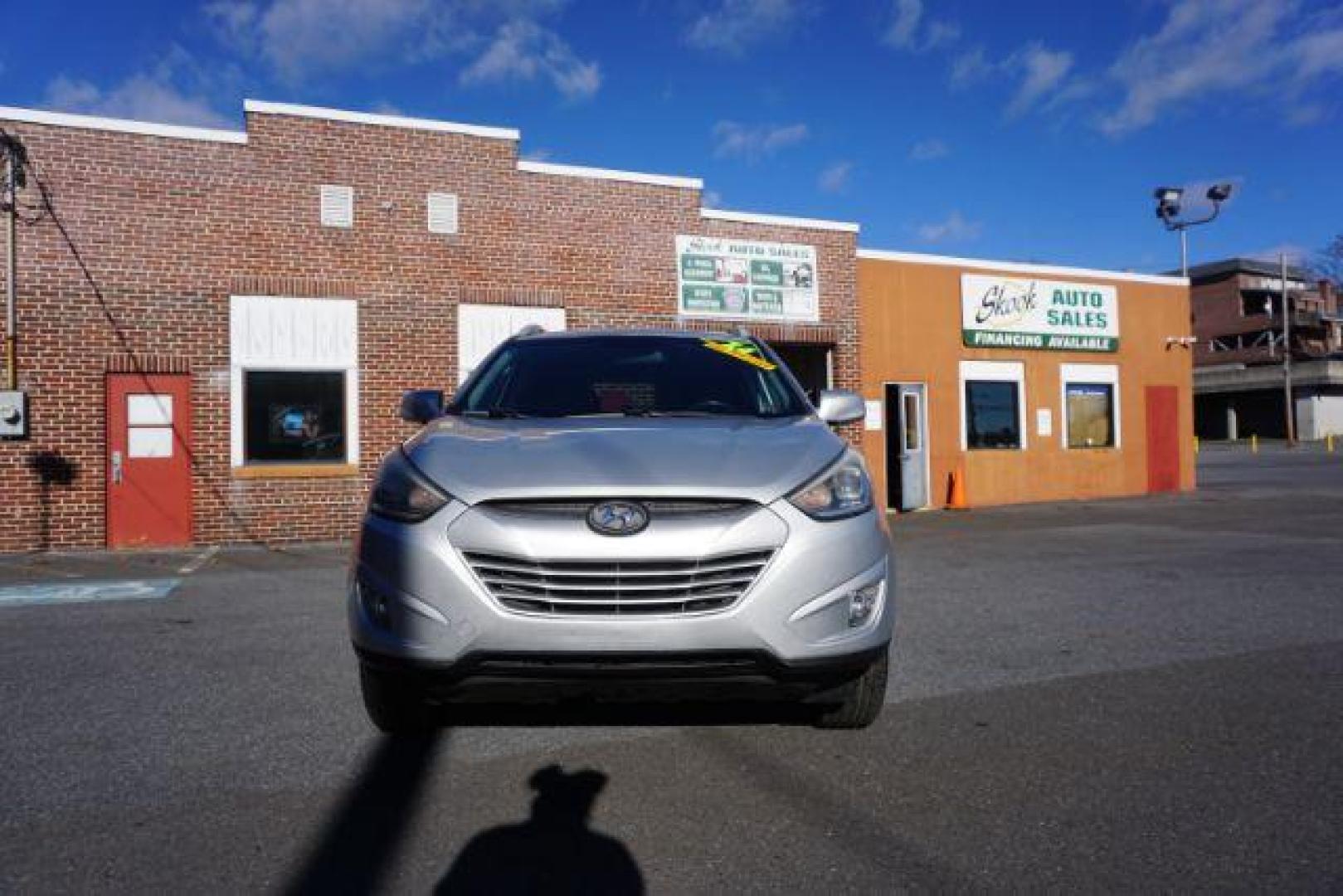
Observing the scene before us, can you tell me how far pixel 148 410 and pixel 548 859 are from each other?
10837mm

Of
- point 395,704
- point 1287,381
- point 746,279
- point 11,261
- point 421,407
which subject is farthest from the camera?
point 1287,381

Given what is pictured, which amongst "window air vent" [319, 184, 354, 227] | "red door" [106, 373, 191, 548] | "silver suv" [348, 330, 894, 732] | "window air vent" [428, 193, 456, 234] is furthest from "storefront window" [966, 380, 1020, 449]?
"silver suv" [348, 330, 894, 732]

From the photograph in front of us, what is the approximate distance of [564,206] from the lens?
1384cm

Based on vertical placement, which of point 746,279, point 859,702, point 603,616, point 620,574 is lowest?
point 859,702

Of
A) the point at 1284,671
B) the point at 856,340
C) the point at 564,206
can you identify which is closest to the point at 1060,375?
the point at 856,340

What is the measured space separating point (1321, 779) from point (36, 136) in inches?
524

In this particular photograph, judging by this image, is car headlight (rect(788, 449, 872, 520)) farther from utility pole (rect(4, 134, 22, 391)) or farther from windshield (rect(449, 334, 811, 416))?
utility pole (rect(4, 134, 22, 391))

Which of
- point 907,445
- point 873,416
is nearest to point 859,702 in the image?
point 873,416

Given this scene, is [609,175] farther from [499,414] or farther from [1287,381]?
[1287,381]

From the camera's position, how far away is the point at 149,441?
11.8 metres

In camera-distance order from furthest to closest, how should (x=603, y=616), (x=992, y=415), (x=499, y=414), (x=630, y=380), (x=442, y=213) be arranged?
(x=992, y=415)
(x=442, y=213)
(x=630, y=380)
(x=499, y=414)
(x=603, y=616)

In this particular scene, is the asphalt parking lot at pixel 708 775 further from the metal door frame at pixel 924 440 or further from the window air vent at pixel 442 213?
the metal door frame at pixel 924 440

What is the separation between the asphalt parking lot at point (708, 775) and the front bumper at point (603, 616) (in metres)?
0.53

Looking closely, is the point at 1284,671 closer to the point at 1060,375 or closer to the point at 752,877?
the point at 752,877
